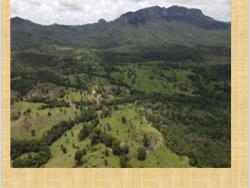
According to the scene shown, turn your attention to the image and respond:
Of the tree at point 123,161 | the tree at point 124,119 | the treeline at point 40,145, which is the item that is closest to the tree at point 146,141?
the tree at point 124,119

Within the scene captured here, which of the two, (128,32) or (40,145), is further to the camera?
(128,32)

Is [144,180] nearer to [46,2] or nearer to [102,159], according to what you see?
[102,159]

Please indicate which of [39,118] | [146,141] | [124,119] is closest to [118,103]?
[39,118]

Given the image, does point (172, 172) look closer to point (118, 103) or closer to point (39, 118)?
point (118, 103)

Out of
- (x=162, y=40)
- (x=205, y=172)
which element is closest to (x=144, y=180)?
(x=205, y=172)

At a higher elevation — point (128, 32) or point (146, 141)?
point (128, 32)

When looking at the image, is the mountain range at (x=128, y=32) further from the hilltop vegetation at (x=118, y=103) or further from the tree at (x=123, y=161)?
the tree at (x=123, y=161)

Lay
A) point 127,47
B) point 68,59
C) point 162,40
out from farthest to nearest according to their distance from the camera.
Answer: point 162,40 < point 127,47 < point 68,59
